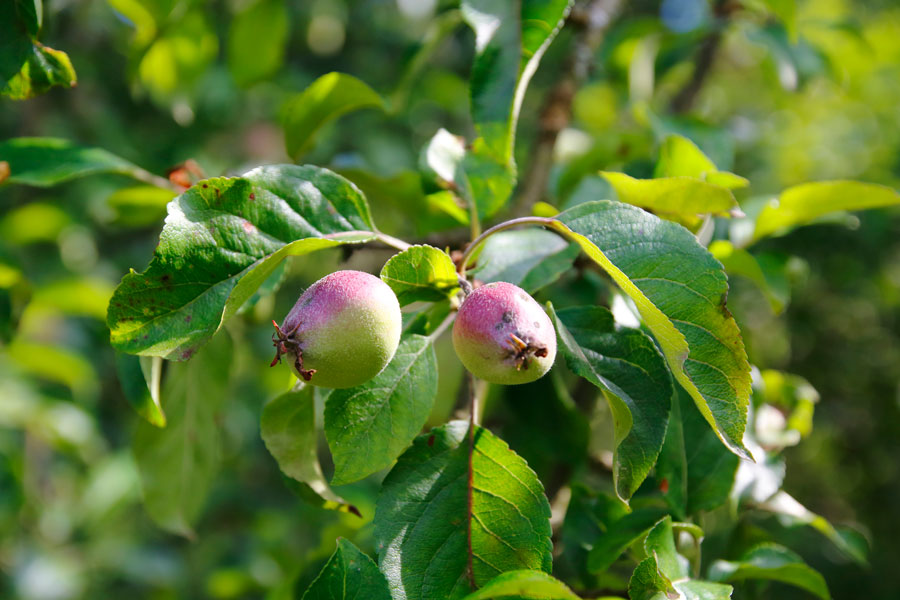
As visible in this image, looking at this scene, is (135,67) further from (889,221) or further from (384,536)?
(889,221)

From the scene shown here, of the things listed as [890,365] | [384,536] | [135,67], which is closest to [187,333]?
[384,536]

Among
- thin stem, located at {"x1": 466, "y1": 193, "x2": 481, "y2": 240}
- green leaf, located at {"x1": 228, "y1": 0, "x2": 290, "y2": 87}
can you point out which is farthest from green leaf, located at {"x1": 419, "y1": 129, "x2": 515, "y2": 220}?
green leaf, located at {"x1": 228, "y1": 0, "x2": 290, "y2": 87}

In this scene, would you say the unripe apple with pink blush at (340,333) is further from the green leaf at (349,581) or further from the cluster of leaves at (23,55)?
the cluster of leaves at (23,55)

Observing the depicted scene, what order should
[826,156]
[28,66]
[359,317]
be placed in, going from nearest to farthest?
1. [359,317]
2. [28,66]
3. [826,156]

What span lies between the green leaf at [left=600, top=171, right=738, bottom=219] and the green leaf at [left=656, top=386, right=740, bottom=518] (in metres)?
0.22

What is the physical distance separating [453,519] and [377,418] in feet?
0.40

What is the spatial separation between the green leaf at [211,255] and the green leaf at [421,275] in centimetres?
6

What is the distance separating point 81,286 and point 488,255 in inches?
54.4

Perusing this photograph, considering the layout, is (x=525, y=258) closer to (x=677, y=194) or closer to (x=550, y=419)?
(x=677, y=194)

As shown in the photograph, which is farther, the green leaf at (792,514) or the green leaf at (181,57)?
the green leaf at (181,57)

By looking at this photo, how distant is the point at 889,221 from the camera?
2332mm

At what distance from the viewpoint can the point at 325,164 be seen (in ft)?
5.79

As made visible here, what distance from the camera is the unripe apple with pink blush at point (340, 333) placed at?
558 mm

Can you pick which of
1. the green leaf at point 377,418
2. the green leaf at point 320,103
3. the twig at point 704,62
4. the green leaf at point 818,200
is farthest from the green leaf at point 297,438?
the twig at point 704,62
